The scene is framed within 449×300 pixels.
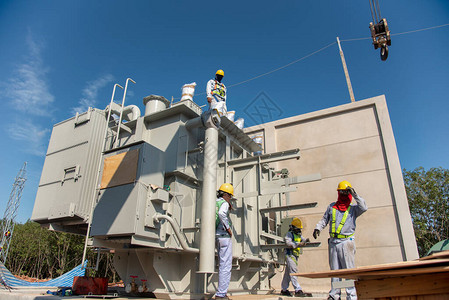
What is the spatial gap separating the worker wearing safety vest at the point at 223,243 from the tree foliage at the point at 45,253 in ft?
71.7

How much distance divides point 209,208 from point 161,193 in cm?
95

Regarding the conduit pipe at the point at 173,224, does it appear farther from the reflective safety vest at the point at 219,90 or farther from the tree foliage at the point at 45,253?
the tree foliage at the point at 45,253

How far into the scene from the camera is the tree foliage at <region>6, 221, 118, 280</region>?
2489 centimetres

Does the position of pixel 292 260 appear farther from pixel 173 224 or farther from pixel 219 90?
pixel 219 90

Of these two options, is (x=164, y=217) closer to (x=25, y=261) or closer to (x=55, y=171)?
(x=55, y=171)

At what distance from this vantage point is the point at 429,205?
2383 centimetres

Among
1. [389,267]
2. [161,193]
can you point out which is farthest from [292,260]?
[389,267]

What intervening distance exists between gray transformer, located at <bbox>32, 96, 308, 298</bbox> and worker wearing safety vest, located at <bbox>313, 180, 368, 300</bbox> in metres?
1.72

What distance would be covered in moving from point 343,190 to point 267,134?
7.04 m

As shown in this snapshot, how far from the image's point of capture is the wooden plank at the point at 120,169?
5.54 m

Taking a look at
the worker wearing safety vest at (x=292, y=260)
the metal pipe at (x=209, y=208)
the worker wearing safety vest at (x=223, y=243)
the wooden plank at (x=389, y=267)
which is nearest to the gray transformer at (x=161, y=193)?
the metal pipe at (x=209, y=208)

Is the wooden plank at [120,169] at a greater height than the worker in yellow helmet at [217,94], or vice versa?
the worker in yellow helmet at [217,94]

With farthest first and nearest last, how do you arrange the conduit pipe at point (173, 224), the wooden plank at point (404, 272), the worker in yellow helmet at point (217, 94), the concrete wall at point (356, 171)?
the concrete wall at point (356, 171) → the worker in yellow helmet at point (217, 94) → the conduit pipe at point (173, 224) → the wooden plank at point (404, 272)

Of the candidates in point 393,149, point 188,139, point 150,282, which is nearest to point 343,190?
point 188,139
